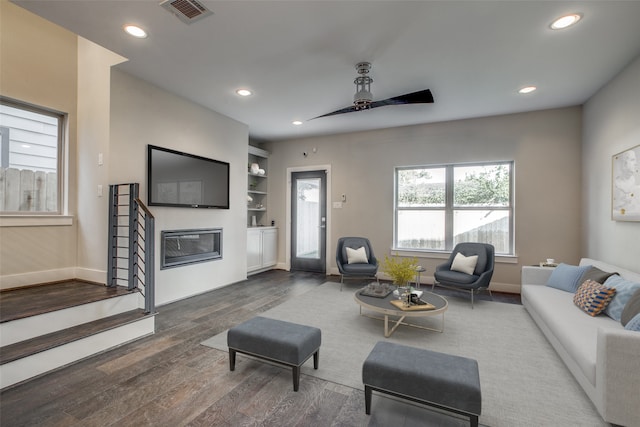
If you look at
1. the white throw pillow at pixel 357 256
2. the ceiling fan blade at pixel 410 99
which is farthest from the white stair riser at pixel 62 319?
the ceiling fan blade at pixel 410 99

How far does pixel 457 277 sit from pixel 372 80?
2823 mm

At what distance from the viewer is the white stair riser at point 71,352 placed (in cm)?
205

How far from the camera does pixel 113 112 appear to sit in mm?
3307

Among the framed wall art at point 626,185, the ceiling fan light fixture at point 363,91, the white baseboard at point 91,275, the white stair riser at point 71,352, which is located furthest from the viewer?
the white baseboard at point 91,275

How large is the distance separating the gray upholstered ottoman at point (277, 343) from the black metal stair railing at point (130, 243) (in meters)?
1.28

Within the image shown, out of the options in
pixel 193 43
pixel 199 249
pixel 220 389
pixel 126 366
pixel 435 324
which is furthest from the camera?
pixel 199 249

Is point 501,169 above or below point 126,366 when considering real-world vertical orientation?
above

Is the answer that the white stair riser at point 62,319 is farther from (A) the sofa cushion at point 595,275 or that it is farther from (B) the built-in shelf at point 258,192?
(A) the sofa cushion at point 595,275

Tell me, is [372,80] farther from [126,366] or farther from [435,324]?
[126,366]

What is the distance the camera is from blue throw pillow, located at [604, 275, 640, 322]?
7.79 ft

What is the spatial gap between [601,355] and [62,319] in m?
4.03

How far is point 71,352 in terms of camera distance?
7.74 feet

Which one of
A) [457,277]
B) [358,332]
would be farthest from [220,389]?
[457,277]

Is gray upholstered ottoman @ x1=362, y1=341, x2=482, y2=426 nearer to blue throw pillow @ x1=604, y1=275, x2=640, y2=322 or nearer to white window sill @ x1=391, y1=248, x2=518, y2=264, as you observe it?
blue throw pillow @ x1=604, y1=275, x2=640, y2=322
